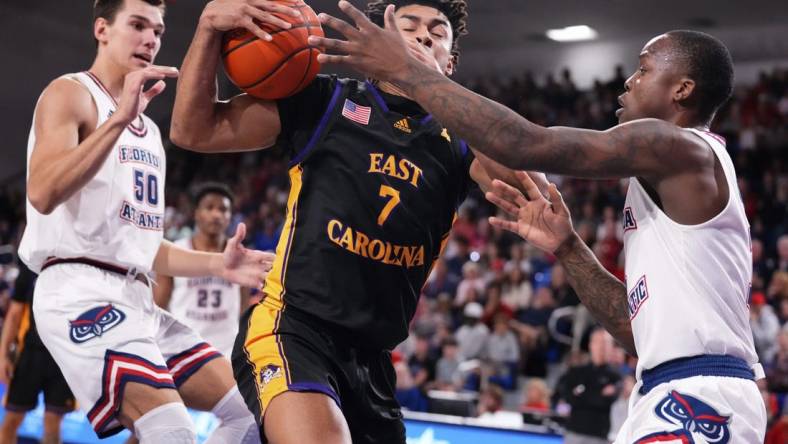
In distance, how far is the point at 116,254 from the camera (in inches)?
153

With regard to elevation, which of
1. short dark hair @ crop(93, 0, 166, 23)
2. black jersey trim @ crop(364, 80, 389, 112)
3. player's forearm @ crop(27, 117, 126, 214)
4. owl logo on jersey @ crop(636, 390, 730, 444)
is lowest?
owl logo on jersey @ crop(636, 390, 730, 444)

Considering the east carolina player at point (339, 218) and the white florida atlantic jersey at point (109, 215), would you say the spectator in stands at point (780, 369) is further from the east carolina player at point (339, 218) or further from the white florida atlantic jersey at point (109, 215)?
the white florida atlantic jersey at point (109, 215)

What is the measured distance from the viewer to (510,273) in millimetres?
12508

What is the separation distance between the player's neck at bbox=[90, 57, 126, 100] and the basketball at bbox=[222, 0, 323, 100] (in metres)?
1.21

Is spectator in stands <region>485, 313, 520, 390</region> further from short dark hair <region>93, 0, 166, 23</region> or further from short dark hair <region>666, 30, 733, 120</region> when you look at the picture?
short dark hair <region>666, 30, 733, 120</region>

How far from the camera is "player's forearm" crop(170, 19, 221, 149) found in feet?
10.3

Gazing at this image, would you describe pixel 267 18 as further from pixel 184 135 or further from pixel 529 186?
pixel 529 186

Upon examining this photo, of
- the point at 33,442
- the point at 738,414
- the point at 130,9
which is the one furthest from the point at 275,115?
the point at 33,442

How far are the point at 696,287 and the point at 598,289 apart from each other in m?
0.59

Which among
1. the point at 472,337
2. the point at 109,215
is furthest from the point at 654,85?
the point at 472,337

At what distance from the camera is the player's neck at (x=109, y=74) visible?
4.17m

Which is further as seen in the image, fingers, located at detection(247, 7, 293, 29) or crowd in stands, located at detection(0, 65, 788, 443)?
crowd in stands, located at detection(0, 65, 788, 443)

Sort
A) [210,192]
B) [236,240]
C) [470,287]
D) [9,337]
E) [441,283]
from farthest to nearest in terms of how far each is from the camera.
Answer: [441,283], [470,287], [210,192], [9,337], [236,240]

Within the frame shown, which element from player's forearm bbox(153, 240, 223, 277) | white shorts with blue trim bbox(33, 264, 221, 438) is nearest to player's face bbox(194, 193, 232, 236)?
player's forearm bbox(153, 240, 223, 277)
